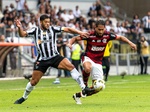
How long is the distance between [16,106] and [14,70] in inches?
680

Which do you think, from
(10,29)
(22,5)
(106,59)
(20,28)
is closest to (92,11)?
(22,5)

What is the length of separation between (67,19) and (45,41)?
74.8 ft

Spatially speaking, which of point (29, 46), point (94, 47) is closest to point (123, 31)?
point (29, 46)

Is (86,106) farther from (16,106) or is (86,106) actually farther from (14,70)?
(14,70)

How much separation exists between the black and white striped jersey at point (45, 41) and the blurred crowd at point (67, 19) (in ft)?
55.1

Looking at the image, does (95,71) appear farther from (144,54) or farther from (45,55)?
(144,54)

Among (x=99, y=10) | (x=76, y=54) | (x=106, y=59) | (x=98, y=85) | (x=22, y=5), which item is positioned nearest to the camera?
(x=98, y=85)

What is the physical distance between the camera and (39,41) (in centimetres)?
1664

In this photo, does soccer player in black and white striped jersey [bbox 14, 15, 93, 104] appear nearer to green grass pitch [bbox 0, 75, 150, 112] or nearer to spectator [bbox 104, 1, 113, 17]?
green grass pitch [bbox 0, 75, 150, 112]

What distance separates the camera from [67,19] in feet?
129

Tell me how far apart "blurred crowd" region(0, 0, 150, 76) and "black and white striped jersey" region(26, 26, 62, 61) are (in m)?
16.8

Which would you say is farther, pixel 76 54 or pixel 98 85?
pixel 76 54

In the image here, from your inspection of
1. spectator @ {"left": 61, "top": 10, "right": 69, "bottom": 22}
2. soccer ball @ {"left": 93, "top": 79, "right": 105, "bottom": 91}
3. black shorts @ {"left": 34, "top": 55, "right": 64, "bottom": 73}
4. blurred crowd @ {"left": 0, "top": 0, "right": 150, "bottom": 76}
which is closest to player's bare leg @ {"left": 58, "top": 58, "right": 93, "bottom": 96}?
black shorts @ {"left": 34, "top": 55, "right": 64, "bottom": 73}

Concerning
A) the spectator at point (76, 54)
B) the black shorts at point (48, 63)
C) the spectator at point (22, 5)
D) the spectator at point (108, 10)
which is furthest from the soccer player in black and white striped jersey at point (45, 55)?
the spectator at point (108, 10)
